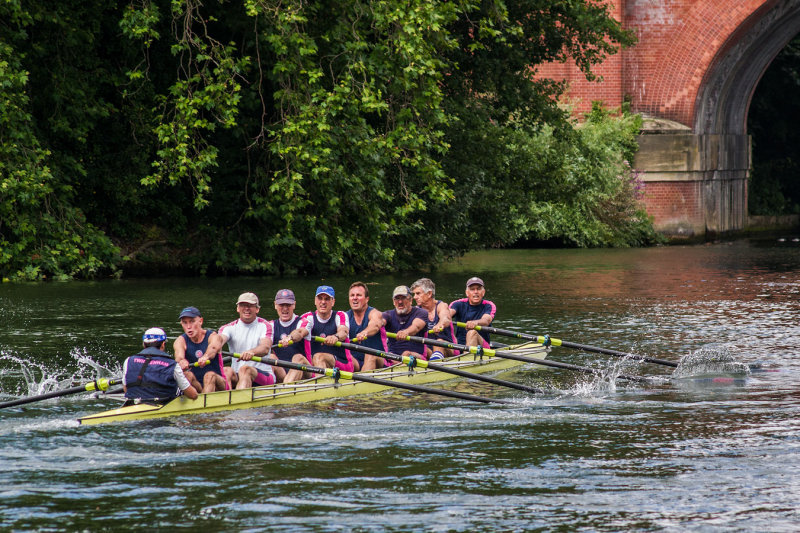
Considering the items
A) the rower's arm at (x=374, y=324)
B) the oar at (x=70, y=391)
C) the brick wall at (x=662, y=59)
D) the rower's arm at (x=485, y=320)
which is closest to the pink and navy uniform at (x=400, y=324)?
the rower's arm at (x=374, y=324)

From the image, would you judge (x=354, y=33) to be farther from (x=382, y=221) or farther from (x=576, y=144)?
(x=576, y=144)

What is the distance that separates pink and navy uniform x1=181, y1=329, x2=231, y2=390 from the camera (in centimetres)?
1170

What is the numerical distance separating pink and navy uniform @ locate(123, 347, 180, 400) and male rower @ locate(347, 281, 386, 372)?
2932 mm

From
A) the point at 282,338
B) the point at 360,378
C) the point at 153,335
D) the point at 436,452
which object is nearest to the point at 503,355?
the point at 360,378

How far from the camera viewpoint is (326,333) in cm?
1313

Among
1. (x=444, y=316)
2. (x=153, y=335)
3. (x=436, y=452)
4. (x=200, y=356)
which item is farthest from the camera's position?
(x=444, y=316)

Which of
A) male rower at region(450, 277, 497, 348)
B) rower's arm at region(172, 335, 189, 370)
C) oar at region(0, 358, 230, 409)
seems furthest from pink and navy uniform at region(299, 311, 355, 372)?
oar at region(0, 358, 230, 409)

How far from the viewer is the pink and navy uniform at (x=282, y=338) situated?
42.4ft

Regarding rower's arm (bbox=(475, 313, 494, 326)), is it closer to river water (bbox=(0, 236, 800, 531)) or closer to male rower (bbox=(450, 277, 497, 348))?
male rower (bbox=(450, 277, 497, 348))

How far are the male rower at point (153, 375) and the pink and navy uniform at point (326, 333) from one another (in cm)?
220

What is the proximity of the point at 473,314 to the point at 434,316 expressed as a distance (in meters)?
0.61

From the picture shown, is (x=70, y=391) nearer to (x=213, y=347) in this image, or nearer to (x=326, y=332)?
(x=213, y=347)

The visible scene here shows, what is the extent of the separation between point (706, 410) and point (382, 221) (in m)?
12.1

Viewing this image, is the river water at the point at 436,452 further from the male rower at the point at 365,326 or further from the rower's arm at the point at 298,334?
the rower's arm at the point at 298,334
